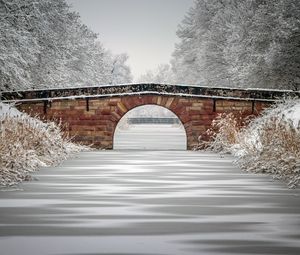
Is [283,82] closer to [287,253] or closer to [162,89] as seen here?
[162,89]

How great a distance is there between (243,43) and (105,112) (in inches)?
365

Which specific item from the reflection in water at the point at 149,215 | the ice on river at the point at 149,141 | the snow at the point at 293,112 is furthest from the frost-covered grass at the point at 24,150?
the snow at the point at 293,112

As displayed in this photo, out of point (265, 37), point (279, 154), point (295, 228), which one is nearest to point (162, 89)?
point (265, 37)

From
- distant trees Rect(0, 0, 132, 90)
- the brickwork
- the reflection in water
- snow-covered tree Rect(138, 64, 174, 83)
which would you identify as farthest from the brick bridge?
snow-covered tree Rect(138, 64, 174, 83)

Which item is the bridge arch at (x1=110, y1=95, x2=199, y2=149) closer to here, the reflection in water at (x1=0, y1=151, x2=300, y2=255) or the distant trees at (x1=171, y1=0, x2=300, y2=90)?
the distant trees at (x1=171, y1=0, x2=300, y2=90)

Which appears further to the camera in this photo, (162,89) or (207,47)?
(207,47)

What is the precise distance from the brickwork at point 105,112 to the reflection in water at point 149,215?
10766 mm

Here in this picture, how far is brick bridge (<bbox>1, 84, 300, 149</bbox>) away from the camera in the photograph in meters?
25.2

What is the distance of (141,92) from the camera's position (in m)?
25.5

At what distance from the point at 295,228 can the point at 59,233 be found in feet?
8.85

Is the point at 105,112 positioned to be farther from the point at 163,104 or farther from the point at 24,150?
the point at 24,150

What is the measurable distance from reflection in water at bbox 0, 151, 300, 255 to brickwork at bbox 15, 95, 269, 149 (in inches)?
424

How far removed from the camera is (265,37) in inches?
1137

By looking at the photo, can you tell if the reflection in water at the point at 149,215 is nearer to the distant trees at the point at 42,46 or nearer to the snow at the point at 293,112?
the snow at the point at 293,112
